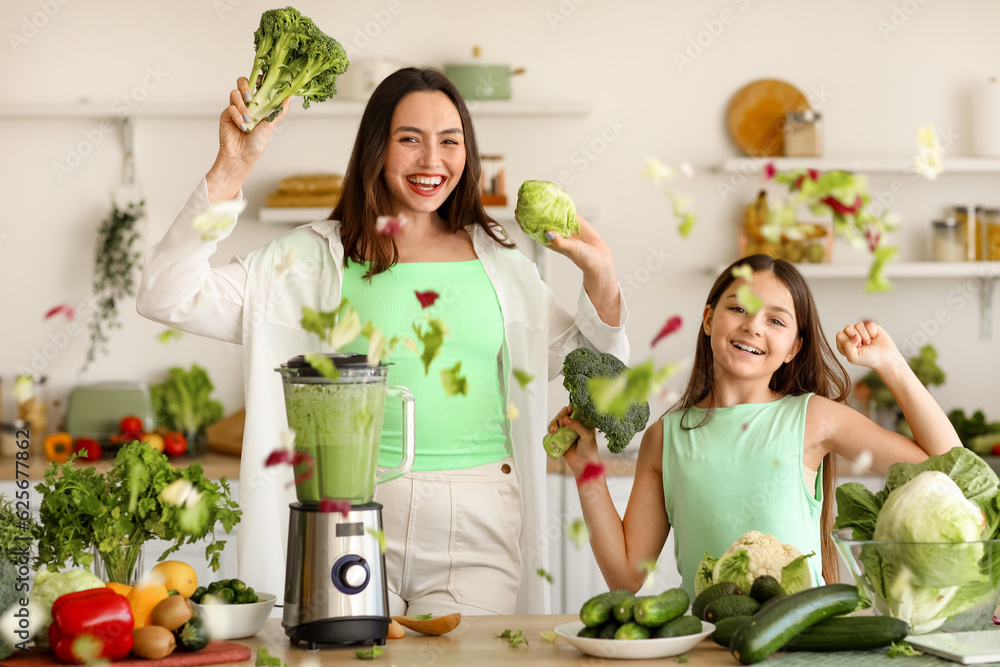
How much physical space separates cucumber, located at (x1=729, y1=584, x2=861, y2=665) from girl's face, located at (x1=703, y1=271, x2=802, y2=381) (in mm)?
621

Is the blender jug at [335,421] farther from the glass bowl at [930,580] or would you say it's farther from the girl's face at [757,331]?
the girl's face at [757,331]

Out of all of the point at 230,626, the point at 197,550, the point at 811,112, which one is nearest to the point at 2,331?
the point at 197,550

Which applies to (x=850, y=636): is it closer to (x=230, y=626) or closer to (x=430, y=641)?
(x=430, y=641)

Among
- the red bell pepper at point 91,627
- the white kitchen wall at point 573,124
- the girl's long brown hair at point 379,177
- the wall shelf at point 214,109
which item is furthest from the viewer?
the white kitchen wall at point 573,124

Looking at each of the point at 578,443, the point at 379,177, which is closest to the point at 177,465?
the point at 379,177

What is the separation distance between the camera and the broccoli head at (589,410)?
1.64 metres

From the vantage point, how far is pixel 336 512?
1244 mm

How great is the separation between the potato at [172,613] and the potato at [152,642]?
2 centimetres

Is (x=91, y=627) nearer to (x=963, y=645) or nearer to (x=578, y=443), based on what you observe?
(x=578, y=443)

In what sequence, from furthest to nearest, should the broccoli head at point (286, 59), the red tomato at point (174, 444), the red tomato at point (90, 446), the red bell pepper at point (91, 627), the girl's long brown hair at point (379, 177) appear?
the red tomato at point (174, 444) → the red tomato at point (90, 446) → the girl's long brown hair at point (379, 177) → the broccoli head at point (286, 59) → the red bell pepper at point (91, 627)

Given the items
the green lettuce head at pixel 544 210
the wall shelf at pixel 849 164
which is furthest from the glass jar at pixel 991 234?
the green lettuce head at pixel 544 210

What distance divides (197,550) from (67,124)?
1705 mm

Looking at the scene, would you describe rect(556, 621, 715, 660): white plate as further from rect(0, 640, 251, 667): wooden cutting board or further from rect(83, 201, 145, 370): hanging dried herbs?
rect(83, 201, 145, 370): hanging dried herbs

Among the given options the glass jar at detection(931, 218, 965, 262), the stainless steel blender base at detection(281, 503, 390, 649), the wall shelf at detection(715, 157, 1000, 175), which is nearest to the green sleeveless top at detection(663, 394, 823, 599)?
the stainless steel blender base at detection(281, 503, 390, 649)
